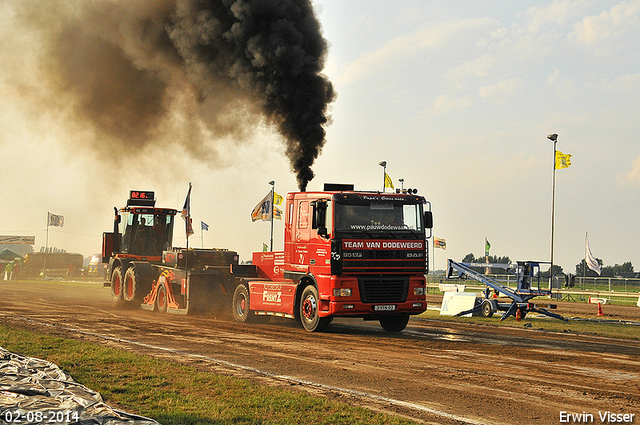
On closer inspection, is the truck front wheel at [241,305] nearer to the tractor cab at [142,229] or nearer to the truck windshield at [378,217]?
the truck windshield at [378,217]

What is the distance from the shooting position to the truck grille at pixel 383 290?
558 inches

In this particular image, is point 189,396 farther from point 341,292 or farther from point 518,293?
point 518,293

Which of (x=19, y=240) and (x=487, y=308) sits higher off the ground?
(x=19, y=240)

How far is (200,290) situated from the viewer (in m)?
19.2

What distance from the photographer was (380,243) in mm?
14211

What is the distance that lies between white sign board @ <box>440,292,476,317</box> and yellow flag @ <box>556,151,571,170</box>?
1535 centimetres

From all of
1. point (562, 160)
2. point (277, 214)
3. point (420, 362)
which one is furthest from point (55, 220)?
point (420, 362)

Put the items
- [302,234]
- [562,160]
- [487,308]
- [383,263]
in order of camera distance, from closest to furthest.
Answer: [383,263] < [302,234] < [487,308] < [562,160]

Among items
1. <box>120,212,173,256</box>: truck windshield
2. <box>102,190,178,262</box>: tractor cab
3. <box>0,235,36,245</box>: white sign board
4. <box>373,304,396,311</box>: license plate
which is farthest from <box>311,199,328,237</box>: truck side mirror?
<box>0,235,36,245</box>: white sign board

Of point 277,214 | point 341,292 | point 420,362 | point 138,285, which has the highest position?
point 277,214

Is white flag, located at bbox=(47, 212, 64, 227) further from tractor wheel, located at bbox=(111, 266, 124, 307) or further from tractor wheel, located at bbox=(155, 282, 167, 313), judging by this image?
tractor wheel, located at bbox=(155, 282, 167, 313)

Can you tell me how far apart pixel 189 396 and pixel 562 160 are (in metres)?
31.4

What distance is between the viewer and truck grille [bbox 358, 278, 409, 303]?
1417cm

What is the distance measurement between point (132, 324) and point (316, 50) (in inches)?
436
